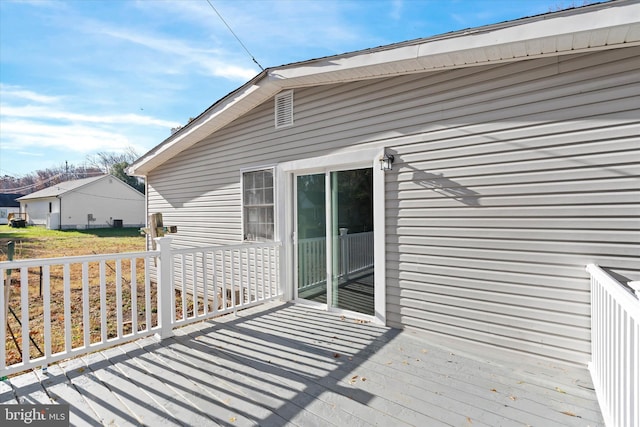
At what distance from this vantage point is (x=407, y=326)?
11.8 ft

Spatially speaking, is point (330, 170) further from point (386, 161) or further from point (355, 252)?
point (355, 252)

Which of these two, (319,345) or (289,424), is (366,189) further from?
(289,424)

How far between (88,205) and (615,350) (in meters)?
31.0

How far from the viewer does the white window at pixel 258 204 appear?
202 inches

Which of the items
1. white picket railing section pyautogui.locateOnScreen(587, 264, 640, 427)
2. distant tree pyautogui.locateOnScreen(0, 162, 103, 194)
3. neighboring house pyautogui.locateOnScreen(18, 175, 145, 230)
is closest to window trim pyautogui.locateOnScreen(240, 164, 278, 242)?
white picket railing section pyautogui.locateOnScreen(587, 264, 640, 427)

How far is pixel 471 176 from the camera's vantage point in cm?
318

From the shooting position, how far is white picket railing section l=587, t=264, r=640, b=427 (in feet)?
4.67

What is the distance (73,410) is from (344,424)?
182cm

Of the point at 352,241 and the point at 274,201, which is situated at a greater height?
the point at 274,201

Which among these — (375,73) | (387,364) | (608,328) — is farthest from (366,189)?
(608,328)

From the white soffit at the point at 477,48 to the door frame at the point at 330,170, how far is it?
0.96 m

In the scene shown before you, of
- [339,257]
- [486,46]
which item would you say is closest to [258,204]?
[339,257]

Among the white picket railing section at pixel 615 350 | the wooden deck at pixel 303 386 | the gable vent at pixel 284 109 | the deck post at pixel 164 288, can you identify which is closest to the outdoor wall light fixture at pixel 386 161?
the gable vent at pixel 284 109

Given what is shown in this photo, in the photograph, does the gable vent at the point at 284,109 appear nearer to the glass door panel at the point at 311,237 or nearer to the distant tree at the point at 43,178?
the glass door panel at the point at 311,237
